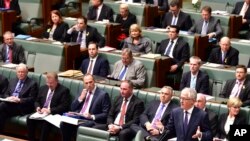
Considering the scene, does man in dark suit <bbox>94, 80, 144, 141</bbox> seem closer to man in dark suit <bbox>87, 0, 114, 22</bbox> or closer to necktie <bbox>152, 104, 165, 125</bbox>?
necktie <bbox>152, 104, 165, 125</bbox>

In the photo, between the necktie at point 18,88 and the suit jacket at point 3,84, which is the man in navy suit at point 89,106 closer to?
the necktie at point 18,88

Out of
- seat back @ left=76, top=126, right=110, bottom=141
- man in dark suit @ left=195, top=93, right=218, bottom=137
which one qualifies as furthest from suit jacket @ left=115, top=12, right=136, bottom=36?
seat back @ left=76, top=126, right=110, bottom=141

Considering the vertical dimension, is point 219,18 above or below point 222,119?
above

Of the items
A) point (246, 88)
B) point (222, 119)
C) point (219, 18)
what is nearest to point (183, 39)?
point (219, 18)

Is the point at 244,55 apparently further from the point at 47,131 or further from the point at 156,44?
the point at 47,131

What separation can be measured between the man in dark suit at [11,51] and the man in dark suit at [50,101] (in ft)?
3.36

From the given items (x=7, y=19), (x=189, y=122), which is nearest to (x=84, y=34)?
(x=7, y=19)

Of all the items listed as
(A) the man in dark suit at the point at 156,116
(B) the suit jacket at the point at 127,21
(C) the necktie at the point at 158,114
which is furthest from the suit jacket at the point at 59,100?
(B) the suit jacket at the point at 127,21

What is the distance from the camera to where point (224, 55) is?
7.72 meters

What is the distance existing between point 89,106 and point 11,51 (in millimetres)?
1726

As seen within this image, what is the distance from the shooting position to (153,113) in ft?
21.2

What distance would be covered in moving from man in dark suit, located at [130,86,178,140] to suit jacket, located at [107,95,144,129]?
0.07 metres

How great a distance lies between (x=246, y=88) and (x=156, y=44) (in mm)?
1820

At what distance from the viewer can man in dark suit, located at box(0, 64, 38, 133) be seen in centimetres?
704
